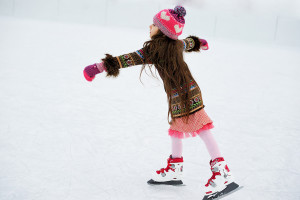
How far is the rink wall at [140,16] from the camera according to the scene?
12.5 m

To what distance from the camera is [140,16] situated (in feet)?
44.6

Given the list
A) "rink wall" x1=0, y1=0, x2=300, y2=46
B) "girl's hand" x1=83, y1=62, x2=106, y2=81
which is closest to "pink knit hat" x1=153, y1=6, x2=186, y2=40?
"girl's hand" x1=83, y1=62, x2=106, y2=81

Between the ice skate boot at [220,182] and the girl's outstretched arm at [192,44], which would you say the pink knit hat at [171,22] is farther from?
the ice skate boot at [220,182]

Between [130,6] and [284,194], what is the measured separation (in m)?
12.5

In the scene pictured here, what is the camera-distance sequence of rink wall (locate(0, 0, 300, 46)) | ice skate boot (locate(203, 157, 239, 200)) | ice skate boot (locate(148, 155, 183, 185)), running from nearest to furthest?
1. ice skate boot (locate(203, 157, 239, 200))
2. ice skate boot (locate(148, 155, 183, 185))
3. rink wall (locate(0, 0, 300, 46))

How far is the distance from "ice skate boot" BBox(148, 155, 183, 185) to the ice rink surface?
0.05 meters

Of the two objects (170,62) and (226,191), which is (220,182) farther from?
(170,62)

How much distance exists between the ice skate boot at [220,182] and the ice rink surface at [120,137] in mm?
192

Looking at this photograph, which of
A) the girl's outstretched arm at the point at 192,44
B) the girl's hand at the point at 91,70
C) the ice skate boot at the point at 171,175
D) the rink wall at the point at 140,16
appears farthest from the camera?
the rink wall at the point at 140,16

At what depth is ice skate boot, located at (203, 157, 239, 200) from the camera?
159cm

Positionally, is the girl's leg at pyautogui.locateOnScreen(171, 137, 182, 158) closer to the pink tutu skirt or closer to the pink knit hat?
the pink tutu skirt

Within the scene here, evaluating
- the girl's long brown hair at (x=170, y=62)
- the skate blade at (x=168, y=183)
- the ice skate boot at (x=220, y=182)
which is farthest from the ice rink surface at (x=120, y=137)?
the girl's long brown hair at (x=170, y=62)

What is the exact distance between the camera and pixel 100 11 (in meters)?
13.5

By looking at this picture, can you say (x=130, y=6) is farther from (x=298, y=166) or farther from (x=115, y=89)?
(x=298, y=166)
